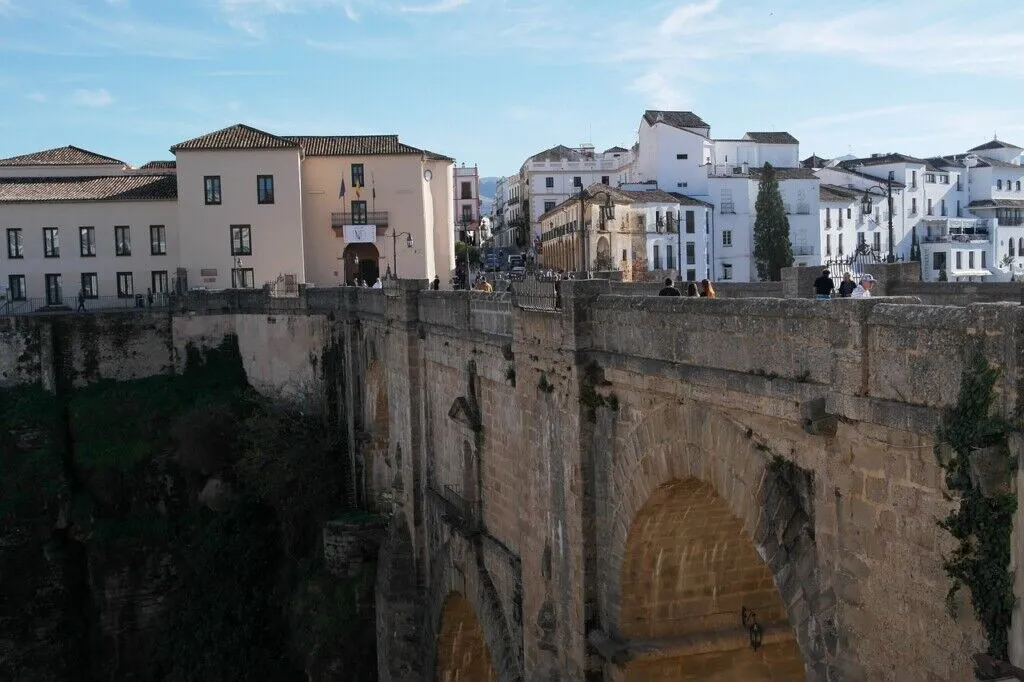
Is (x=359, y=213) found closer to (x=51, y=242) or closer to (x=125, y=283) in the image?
(x=125, y=283)

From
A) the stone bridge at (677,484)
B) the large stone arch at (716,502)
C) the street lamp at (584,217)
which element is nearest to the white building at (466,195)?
the street lamp at (584,217)

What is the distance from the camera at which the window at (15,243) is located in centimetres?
5034

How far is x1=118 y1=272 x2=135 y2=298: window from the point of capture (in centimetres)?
5128

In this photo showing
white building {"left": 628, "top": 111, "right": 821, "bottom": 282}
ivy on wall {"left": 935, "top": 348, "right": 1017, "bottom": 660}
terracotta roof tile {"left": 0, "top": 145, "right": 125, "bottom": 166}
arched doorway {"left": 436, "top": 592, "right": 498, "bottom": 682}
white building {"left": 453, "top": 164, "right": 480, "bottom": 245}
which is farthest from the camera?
A: white building {"left": 453, "top": 164, "right": 480, "bottom": 245}

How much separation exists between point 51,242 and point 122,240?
3124 millimetres

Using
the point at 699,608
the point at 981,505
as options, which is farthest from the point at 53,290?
the point at 981,505

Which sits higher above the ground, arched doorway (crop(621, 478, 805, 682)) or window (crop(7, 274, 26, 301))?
window (crop(7, 274, 26, 301))

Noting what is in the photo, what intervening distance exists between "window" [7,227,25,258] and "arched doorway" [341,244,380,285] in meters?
14.5

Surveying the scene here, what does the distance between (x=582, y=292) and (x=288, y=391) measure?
1045 inches

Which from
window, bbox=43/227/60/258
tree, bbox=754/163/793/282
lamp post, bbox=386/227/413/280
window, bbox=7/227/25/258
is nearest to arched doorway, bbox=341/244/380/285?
lamp post, bbox=386/227/413/280

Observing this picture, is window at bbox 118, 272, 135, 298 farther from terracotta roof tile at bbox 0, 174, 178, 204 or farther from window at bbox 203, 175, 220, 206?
window at bbox 203, 175, 220, 206

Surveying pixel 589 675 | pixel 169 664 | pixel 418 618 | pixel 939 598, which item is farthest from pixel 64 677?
pixel 939 598

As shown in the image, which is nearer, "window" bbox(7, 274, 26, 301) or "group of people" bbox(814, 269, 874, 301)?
"group of people" bbox(814, 269, 874, 301)

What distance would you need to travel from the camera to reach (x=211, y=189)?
49438 millimetres
